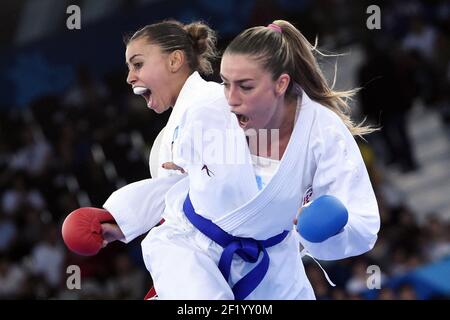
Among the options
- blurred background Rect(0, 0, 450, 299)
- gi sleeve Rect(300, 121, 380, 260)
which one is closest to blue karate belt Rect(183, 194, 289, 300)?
gi sleeve Rect(300, 121, 380, 260)

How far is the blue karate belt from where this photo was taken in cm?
359

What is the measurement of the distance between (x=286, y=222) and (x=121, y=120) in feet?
16.5

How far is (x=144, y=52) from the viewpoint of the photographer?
3988 millimetres

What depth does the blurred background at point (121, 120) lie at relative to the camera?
7938 mm

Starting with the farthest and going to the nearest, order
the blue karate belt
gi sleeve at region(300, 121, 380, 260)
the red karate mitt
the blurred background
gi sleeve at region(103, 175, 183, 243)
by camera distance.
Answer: the blurred background < gi sleeve at region(103, 175, 183, 243) < the red karate mitt < the blue karate belt < gi sleeve at region(300, 121, 380, 260)

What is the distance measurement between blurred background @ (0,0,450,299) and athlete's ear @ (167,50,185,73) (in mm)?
3799

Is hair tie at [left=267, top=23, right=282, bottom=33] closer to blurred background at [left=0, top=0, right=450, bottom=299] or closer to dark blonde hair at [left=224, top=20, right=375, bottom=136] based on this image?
dark blonde hair at [left=224, top=20, right=375, bottom=136]

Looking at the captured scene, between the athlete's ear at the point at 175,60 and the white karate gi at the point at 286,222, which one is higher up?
the athlete's ear at the point at 175,60

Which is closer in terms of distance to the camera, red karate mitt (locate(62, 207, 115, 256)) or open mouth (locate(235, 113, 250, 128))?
open mouth (locate(235, 113, 250, 128))

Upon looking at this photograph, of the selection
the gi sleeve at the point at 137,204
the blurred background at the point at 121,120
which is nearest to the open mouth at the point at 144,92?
the gi sleeve at the point at 137,204

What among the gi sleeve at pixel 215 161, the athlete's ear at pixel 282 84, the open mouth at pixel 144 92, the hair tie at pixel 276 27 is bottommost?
the gi sleeve at pixel 215 161

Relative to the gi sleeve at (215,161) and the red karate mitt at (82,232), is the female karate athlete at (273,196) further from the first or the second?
the red karate mitt at (82,232)

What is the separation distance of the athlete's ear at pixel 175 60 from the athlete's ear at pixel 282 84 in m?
0.59
